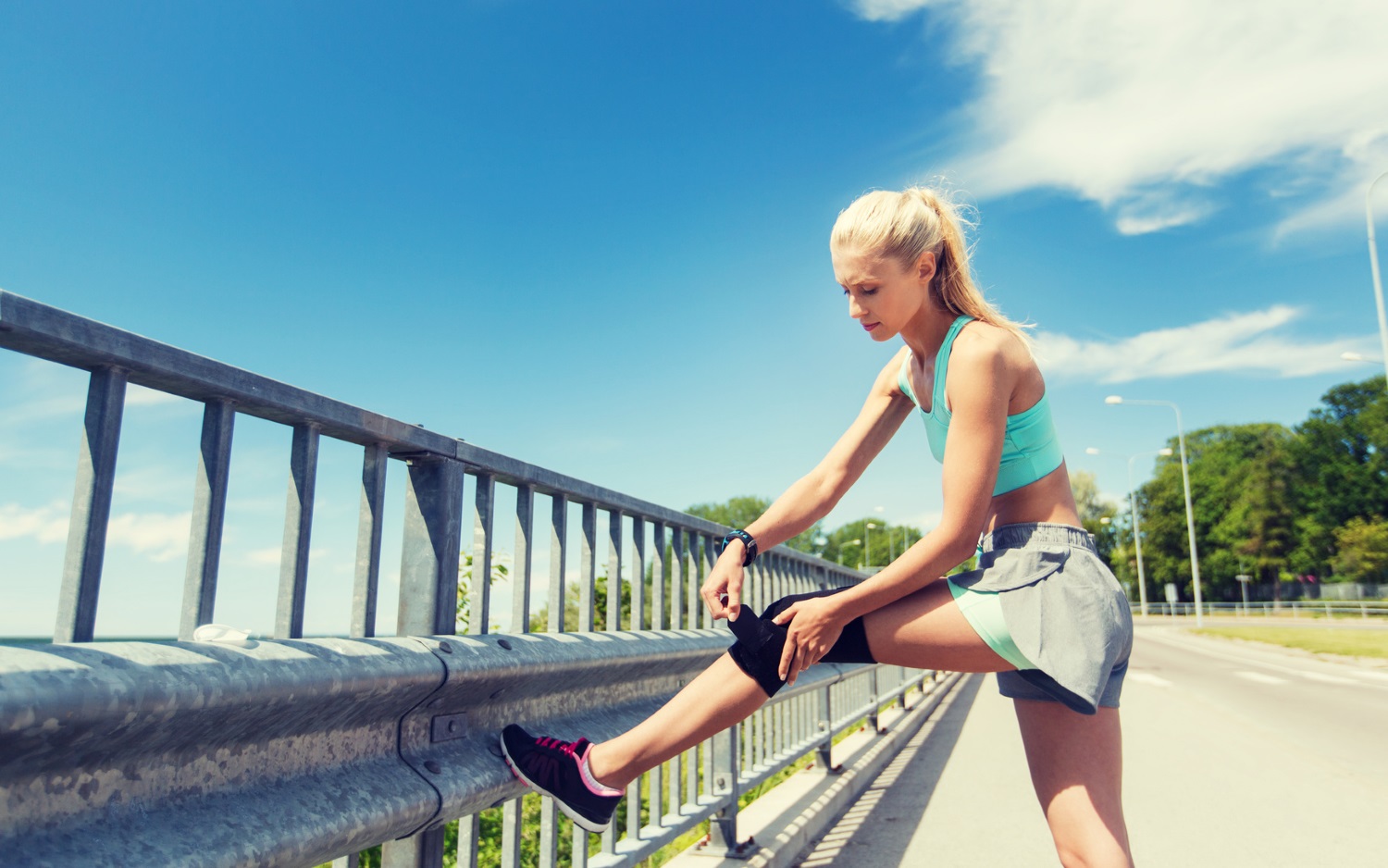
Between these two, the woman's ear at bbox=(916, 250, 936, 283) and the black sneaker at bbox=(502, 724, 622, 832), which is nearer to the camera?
the black sneaker at bbox=(502, 724, 622, 832)

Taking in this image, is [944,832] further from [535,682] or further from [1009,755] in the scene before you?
[535,682]

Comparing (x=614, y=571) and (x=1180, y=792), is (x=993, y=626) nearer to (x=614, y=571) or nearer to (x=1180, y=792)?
(x=614, y=571)

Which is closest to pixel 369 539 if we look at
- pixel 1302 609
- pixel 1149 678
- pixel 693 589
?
pixel 693 589

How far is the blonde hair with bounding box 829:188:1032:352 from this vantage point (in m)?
2.29

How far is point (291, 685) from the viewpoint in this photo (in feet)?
4.88

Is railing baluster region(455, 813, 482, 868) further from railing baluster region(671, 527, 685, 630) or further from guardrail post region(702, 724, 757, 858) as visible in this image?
guardrail post region(702, 724, 757, 858)

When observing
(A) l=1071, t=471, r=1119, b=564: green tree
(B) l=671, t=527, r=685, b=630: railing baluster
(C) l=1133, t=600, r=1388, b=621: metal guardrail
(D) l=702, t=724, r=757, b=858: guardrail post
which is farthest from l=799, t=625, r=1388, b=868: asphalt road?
(A) l=1071, t=471, r=1119, b=564: green tree

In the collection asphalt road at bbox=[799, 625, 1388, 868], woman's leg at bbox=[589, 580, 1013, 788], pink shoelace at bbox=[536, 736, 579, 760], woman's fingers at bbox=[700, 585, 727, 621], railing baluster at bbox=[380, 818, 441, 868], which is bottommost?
asphalt road at bbox=[799, 625, 1388, 868]

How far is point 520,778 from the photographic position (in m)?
2.11

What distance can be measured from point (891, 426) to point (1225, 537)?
307 feet

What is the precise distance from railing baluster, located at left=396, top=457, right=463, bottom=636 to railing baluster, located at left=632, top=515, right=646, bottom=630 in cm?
106

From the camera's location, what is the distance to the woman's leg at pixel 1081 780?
7.00 ft

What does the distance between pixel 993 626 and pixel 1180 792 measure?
5114 millimetres

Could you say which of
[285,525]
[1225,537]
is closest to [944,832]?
[285,525]
